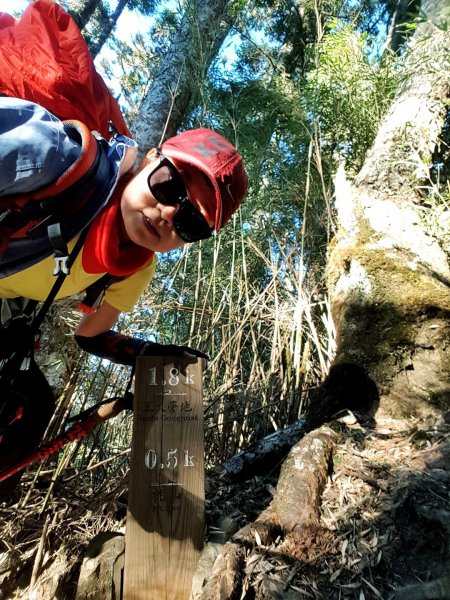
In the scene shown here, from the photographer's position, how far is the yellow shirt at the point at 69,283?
1140mm

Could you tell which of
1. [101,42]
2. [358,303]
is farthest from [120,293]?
[101,42]

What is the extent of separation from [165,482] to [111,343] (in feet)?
1.67

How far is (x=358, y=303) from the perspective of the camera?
194cm

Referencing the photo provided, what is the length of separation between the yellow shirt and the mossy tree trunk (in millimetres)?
981

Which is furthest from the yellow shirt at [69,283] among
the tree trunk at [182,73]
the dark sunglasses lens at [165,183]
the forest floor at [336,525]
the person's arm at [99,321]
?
the tree trunk at [182,73]

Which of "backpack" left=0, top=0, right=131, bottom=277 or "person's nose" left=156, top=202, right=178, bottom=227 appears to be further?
"person's nose" left=156, top=202, right=178, bottom=227

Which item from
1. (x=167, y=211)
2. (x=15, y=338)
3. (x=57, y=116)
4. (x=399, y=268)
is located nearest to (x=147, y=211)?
(x=167, y=211)

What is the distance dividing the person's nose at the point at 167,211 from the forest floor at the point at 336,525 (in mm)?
926

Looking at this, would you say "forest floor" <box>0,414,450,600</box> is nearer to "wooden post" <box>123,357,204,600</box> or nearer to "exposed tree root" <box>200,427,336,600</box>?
"exposed tree root" <box>200,427,336,600</box>

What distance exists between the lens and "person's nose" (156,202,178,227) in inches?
41.9

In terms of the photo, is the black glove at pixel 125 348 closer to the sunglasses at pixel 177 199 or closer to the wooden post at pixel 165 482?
the wooden post at pixel 165 482

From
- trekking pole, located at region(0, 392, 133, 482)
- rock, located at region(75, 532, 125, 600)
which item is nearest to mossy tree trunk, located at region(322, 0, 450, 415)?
trekking pole, located at region(0, 392, 133, 482)

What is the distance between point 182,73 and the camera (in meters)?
3.34

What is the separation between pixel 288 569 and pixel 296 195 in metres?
2.81
